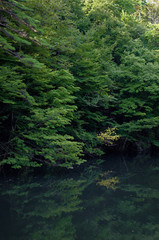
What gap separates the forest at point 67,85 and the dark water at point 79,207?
3.34 ft

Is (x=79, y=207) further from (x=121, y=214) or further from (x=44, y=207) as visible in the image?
(x=121, y=214)

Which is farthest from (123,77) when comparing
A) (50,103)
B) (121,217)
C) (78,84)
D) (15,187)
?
(121,217)

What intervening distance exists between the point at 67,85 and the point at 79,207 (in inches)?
253

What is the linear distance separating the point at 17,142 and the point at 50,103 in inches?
102

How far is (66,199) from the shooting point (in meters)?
7.19

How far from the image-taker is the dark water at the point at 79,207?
491 centimetres

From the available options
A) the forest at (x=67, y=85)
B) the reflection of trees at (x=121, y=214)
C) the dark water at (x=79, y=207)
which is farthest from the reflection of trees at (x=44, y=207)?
the forest at (x=67, y=85)

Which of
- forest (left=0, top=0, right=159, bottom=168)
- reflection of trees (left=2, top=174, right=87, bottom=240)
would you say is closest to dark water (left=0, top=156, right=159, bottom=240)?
reflection of trees (left=2, top=174, right=87, bottom=240)

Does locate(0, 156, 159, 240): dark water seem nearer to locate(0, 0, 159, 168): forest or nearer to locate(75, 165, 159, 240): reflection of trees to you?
locate(75, 165, 159, 240): reflection of trees

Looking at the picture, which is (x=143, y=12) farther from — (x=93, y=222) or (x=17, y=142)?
(x=93, y=222)

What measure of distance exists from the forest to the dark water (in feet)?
3.34

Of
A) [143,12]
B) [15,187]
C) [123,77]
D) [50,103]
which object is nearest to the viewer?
[15,187]

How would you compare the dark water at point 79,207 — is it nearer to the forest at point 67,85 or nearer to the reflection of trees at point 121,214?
the reflection of trees at point 121,214

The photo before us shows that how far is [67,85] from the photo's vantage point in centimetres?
1144
